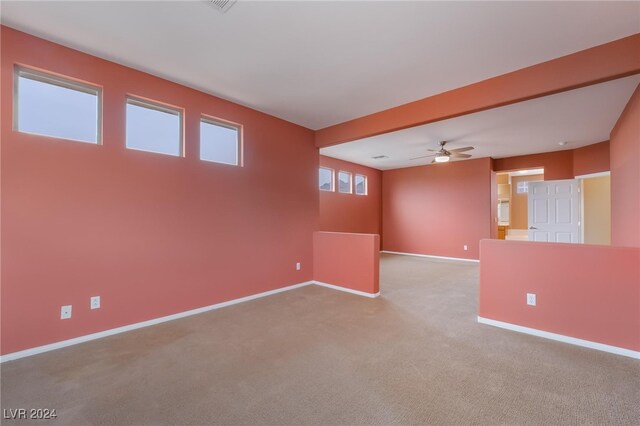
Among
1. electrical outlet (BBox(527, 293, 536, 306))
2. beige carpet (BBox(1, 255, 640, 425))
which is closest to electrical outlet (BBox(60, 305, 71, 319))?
beige carpet (BBox(1, 255, 640, 425))

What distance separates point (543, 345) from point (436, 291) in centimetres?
188

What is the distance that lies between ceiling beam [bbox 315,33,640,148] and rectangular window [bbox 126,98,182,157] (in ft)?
8.82

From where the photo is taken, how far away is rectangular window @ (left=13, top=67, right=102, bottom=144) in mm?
2477

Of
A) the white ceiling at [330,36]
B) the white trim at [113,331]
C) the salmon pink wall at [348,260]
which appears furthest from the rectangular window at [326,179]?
the white ceiling at [330,36]

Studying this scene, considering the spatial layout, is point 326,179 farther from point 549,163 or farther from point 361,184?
point 549,163

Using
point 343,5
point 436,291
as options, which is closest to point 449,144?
point 436,291

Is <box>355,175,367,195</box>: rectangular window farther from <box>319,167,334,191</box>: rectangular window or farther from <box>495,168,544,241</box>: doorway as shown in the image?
<box>495,168,544,241</box>: doorway

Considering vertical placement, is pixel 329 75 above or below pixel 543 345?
above

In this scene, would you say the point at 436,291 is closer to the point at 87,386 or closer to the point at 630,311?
the point at 630,311

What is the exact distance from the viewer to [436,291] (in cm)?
454

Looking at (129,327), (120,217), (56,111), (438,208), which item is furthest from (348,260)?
(438,208)

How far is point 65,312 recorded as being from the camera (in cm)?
261

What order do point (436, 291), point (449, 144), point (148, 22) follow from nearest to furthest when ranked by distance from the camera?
point (148, 22) → point (436, 291) → point (449, 144)

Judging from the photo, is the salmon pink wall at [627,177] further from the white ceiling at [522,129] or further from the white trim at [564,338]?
the white trim at [564,338]
